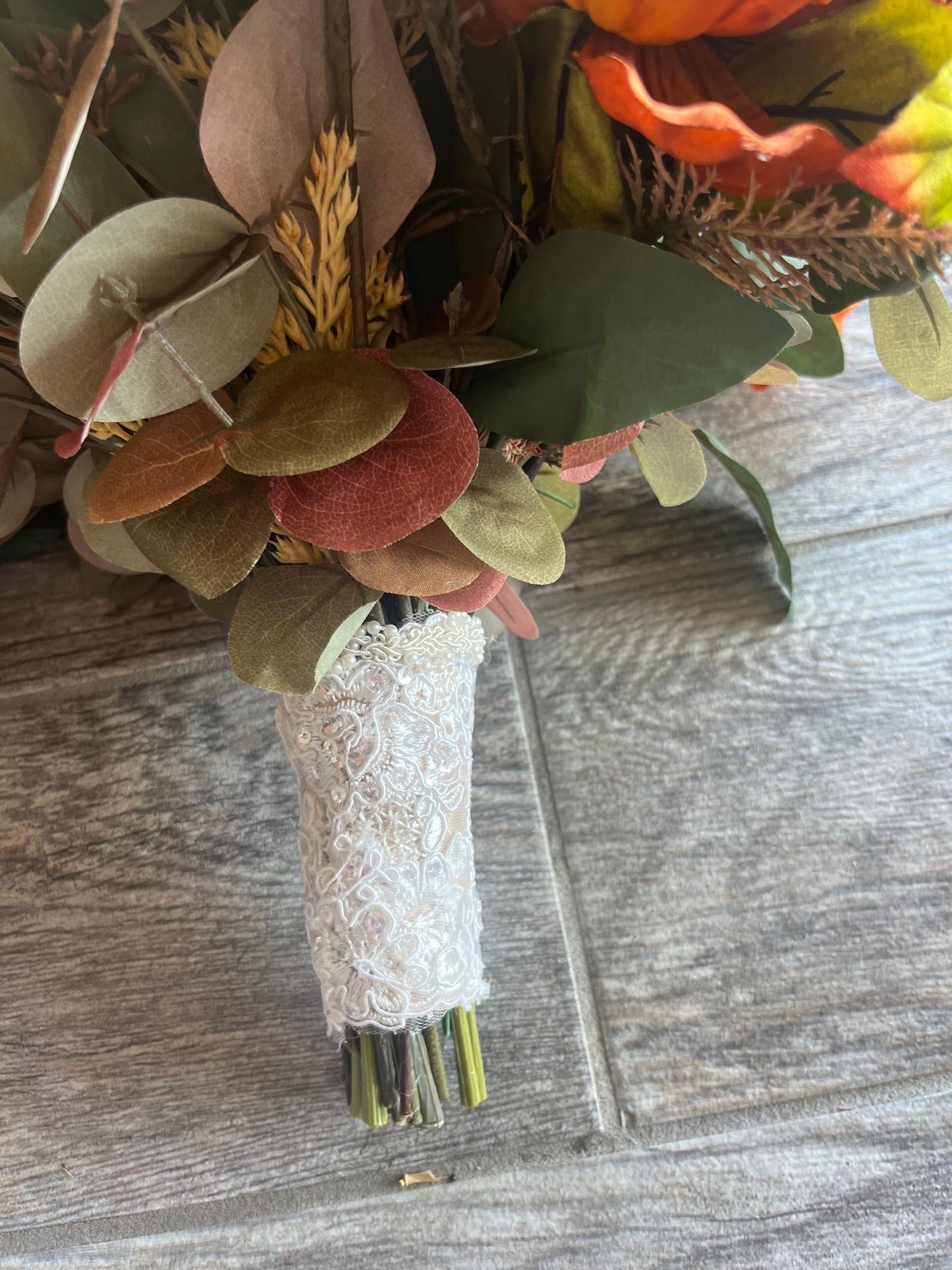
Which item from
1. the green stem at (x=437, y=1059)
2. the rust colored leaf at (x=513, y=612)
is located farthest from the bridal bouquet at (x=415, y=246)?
the green stem at (x=437, y=1059)

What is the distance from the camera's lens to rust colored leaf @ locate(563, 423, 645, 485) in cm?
32

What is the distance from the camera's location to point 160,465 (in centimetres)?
27

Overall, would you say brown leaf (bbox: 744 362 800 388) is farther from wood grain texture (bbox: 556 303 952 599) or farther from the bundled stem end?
the bundled stem end

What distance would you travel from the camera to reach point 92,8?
27 cm

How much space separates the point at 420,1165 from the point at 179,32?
1.61 ft

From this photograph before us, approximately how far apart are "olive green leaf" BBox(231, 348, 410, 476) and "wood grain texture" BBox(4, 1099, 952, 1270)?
1.28 ft

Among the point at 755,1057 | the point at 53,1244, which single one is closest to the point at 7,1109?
the point at 53,1244

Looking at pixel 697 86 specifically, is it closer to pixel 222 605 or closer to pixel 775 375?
pixel 775 375

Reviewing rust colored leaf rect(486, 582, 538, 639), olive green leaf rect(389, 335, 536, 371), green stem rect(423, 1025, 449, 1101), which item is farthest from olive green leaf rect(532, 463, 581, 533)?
green stem rect(423, 1025, 449, 1101)

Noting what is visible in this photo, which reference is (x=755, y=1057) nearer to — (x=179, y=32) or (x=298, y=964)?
(x=298, y=964)

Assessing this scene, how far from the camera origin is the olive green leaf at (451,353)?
0.27 metres

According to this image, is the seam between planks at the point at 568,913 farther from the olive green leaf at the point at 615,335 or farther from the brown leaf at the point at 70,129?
the brown leaf at the point at 70,129

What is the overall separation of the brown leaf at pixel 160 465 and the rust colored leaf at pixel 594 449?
119 millimetres

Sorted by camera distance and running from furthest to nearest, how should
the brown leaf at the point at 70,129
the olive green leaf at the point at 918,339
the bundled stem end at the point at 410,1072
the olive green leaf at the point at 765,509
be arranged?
the olive green leaf at the point at 765,509
the bundled stem end at the point at 410,1072
the olive green leaf at the point at 918,339
the brown leaf at the point at 70,129
